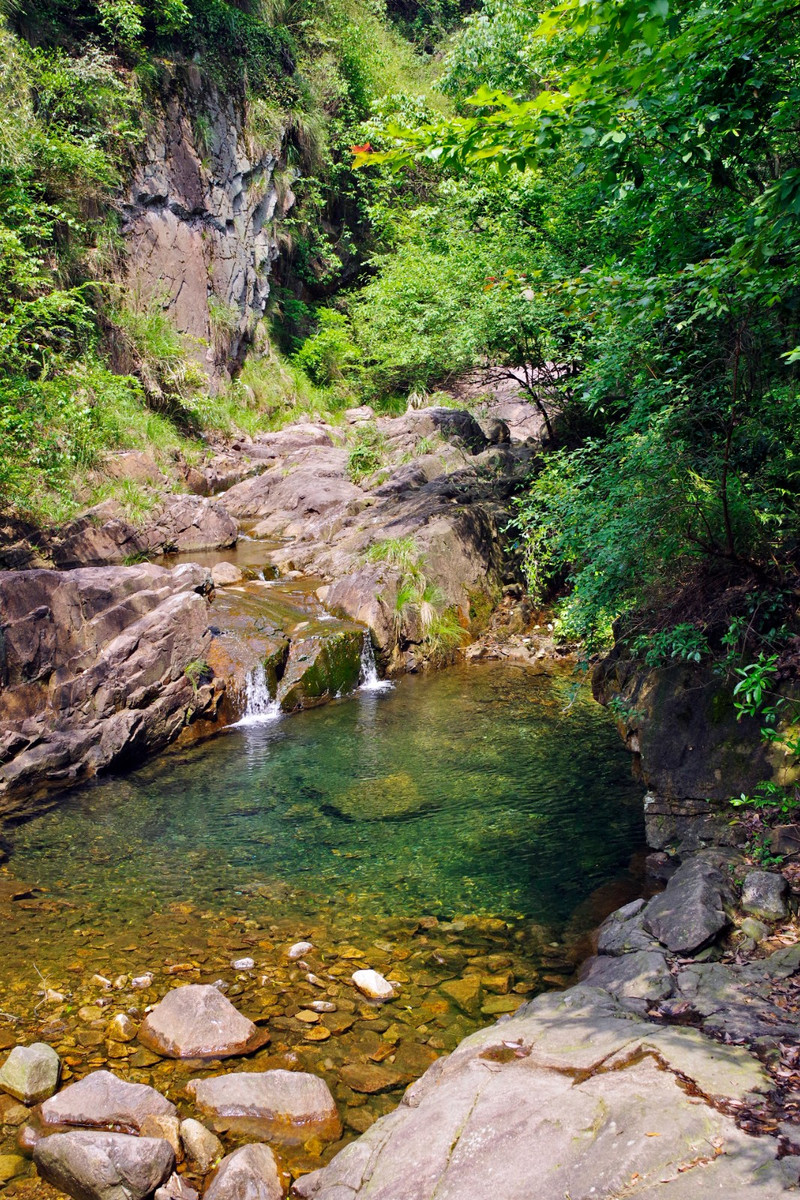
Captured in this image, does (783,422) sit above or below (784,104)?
below

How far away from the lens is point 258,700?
1080cm

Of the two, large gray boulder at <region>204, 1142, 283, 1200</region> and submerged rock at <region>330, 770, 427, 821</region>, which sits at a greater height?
submerged rock at <region>330, 770, 427, 821</region>

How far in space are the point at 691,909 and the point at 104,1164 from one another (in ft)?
10.7

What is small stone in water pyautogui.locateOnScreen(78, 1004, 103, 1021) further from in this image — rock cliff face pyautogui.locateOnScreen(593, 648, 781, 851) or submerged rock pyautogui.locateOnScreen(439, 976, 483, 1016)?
rock cliff face pyautogui.locateOnScreen(593, 648, 781, 851)

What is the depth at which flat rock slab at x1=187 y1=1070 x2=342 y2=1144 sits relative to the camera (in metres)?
3.80

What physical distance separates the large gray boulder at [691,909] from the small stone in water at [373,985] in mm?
1661

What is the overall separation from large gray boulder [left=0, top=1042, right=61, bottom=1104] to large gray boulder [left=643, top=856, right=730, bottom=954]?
3426 millimetres

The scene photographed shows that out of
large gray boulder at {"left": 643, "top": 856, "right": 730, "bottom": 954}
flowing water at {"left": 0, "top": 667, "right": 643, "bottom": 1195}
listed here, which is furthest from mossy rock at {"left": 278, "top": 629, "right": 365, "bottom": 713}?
large gray boulder at {"left": 643, "top": 856, "right": 730, "bottom": 954}

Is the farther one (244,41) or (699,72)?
(244,41)

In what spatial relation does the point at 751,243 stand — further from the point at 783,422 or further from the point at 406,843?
the point at 406,843

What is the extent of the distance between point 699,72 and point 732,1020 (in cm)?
478

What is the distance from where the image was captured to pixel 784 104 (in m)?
3.68

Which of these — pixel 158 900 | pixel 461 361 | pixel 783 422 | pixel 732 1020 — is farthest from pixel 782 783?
pixel 461 361

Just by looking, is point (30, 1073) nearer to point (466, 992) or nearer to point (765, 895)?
point (466, 992)
